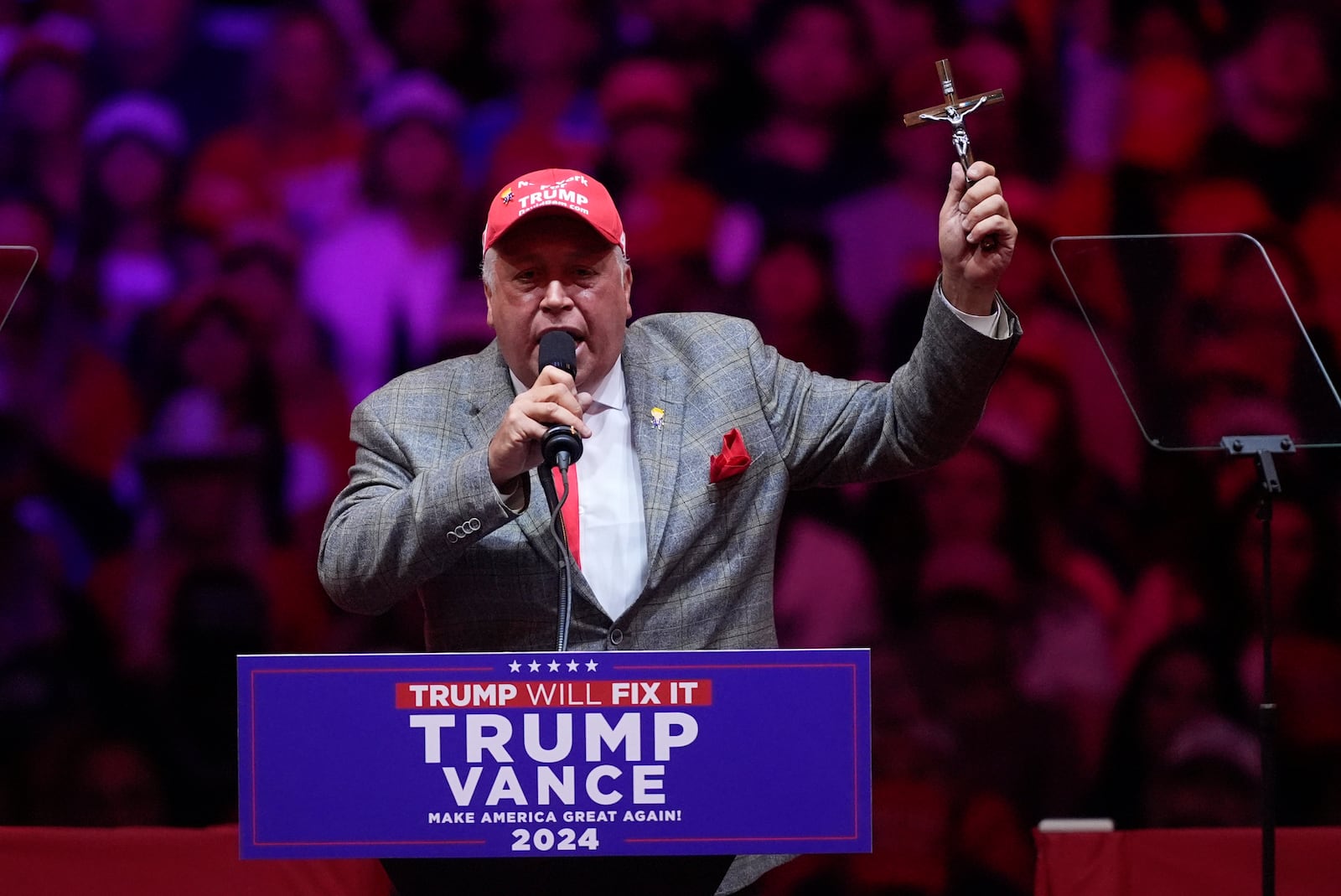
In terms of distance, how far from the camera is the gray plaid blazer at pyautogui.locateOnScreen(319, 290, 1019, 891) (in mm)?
1734

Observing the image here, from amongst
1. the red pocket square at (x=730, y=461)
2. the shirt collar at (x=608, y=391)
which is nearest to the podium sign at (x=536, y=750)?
the red pocket square at (x=730, y=461)

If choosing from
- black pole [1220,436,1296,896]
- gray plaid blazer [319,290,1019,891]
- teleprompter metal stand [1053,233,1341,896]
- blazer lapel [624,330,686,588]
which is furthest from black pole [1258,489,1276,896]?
blazer lapel [624,330,686,588]

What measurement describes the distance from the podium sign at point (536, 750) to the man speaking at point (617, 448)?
0.32 m

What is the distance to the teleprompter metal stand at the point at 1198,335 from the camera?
2.46 meters

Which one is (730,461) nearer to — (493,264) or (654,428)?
(654,428)

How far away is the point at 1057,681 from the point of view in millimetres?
3184

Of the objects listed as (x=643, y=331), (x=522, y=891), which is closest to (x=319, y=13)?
(x=643, y=331)

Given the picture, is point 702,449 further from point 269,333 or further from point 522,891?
point 269,333

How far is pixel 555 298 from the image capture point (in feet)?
6.12

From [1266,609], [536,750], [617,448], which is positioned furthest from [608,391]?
[1266,609]

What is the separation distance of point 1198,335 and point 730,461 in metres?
1.12

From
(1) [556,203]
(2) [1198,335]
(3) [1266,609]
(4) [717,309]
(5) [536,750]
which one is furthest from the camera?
(4) [717,309]

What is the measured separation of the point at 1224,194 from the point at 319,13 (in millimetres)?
2079

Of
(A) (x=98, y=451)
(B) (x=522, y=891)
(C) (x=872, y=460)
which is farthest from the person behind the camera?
(A) (x=98, y=451)
